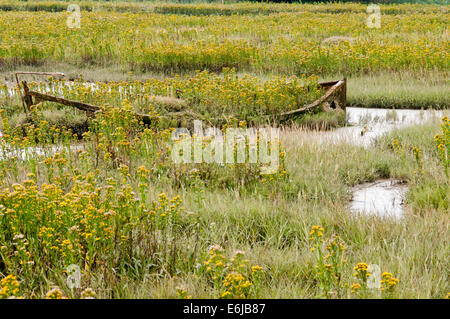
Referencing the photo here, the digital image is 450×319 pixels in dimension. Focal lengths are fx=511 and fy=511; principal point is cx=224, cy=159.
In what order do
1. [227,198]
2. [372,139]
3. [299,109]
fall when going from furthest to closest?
[299,109] < [372,139] < [227,198]

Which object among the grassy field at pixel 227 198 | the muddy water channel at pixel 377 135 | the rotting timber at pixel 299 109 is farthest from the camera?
the rotting timber at pixel 299 109

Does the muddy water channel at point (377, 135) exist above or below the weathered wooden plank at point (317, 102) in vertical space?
below

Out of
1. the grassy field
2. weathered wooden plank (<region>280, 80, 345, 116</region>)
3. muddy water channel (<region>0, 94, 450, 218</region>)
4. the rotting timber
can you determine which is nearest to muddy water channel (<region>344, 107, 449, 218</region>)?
muddy water channel (<region>0, 94, 450, 218</region>)

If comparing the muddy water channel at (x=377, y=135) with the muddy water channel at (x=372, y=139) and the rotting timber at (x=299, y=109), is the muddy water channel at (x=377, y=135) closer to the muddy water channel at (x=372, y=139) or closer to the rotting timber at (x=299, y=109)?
the muddy water channel at (x=372, y=139)

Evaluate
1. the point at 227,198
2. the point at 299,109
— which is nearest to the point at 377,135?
the point at 299,109

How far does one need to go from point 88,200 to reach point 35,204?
0.36 metres

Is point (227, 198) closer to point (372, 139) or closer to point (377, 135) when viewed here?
point (372, 139)

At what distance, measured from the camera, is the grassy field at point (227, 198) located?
3174 mm

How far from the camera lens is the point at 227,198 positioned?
461cm

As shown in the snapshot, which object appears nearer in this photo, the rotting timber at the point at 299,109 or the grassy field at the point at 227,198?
the grassy field at the point at 227,198

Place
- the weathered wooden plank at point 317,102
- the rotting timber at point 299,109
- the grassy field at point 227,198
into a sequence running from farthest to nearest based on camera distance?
the weathered wooden plank at point 317,102
the rotting timber at point 299,109
the grassy field at point 227,198

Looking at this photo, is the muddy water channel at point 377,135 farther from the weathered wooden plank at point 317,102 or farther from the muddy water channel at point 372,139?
the weathered wooden plank at point 317,102

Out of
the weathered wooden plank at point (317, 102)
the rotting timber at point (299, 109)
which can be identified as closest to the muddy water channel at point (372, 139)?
the rotting timber at point (299, 109)
